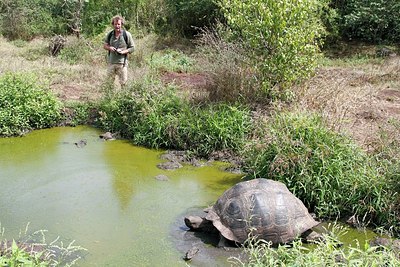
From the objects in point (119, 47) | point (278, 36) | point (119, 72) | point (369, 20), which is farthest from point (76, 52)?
point (369, 20)

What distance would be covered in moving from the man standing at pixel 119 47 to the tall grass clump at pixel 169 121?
723 mm

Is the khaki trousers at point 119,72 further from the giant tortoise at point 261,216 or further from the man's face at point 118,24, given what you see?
the giant tortoise at point 261,216

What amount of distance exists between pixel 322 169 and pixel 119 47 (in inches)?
211

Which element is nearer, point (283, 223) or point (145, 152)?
point (283, 223)

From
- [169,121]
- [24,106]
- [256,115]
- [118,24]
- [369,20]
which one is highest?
[118,24]

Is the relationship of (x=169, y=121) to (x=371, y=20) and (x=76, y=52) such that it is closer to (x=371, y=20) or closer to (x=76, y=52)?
(x=76, y=52)

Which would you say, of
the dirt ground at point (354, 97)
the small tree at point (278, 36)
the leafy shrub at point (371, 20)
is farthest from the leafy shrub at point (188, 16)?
the small tree at point (278, 36)

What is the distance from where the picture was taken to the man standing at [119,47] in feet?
34.0

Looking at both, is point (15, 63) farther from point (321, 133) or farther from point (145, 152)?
point (321, 133)

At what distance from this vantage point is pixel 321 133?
23.8ft

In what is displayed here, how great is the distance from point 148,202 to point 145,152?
218 cm

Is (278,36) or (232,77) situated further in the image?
(232,77)

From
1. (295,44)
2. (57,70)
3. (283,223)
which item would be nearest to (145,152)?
(295,44)

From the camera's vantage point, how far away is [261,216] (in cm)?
560
